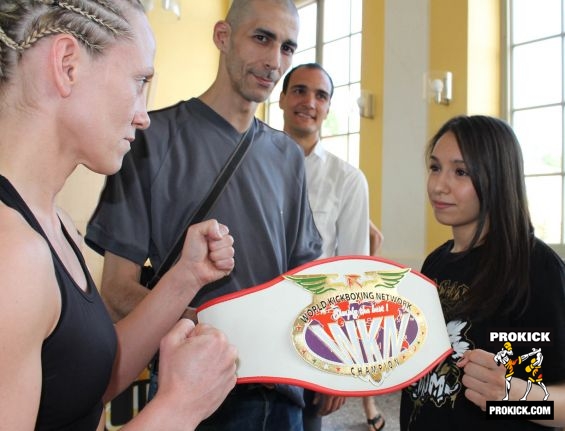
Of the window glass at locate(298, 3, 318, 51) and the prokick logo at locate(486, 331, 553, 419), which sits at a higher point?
the window glass at locate(298, 3, 318, 51)

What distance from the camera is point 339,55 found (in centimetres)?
576

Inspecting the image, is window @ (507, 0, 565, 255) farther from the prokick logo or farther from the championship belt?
the championship belt

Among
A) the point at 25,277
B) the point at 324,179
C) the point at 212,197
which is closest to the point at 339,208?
the point at 324,179

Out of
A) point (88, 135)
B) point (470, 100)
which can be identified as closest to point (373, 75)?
point (470, 100)

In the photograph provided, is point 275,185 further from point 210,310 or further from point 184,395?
point 184,395

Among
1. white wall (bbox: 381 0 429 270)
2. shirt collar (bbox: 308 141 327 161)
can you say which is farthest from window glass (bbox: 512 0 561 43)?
shirt collar (bbox: 308 141 327 161)

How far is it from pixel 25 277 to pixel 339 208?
190cm

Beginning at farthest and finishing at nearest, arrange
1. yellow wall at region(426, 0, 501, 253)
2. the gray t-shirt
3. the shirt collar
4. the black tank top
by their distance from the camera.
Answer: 1. yellow wall at region(426, 0, 501, 253)
2. the shirt collar
3. the gray t-shirt
4. the black tank top

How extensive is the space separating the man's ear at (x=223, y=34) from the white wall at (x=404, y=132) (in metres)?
3.09

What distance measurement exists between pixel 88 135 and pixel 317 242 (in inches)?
33.8

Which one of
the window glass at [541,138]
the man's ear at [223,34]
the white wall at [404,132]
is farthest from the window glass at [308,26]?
the man's ear at [223,34]

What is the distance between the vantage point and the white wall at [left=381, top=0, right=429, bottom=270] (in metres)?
4.40

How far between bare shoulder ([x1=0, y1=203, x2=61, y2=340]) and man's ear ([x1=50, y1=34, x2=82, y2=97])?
0.64 ft

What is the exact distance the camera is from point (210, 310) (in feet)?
3.37
